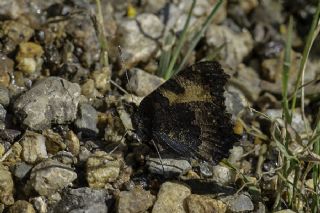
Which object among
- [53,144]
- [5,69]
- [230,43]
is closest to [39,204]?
[53,144]

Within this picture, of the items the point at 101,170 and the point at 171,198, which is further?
the point at 101,170

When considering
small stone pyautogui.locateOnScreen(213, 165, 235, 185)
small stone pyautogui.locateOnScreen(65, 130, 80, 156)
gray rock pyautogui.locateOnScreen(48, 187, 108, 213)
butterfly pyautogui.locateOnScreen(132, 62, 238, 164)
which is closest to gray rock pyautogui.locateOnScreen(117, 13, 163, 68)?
butterfly pyautogui.locateOnScreen(132, 62, 238, 164)

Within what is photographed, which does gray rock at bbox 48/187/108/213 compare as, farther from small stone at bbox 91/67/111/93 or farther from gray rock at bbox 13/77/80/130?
small stone at bbox 91/67/111/93

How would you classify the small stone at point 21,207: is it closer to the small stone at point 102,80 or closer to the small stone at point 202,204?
the small stone at point 202,204

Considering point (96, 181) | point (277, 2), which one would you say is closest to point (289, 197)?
point (96, 181)

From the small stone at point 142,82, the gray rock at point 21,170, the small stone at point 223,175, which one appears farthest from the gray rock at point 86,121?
the small stone at point 223,175

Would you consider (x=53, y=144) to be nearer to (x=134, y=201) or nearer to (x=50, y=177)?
(x=50, y=177)
